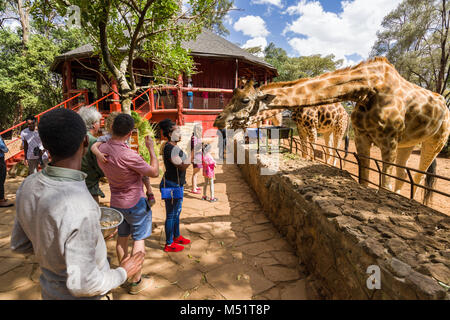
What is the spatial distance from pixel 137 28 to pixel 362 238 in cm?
454

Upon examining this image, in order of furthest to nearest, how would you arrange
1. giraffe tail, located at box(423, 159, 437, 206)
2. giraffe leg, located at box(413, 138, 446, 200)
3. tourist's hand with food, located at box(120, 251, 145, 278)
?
giraffe leg, located at box(413, 138, 446, 200), giraffe tail, located at box(423, 159, 437, 206), tourist's hand with food, located at box(120, 251, 145, 278)

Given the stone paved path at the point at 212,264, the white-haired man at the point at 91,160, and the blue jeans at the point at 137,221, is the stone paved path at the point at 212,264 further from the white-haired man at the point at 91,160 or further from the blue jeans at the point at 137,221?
the white-haired man at the point at 91,160

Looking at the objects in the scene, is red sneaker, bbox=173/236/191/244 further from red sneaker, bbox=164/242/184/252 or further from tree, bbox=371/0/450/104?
tree, bbox=371/0/450/104

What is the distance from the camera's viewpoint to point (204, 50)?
13.5 meters

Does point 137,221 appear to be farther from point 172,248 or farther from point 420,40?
point 420,40

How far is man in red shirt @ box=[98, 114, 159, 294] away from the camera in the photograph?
2465 millimetres

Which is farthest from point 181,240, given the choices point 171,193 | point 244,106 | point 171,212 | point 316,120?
point 316,120

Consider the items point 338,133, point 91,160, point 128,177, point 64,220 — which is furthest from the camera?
point 338,133

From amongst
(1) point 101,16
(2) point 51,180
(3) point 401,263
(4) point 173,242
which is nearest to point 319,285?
(3) point 401,263

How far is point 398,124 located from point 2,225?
7177 mm

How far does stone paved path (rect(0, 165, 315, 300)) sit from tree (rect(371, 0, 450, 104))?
71.1 feet

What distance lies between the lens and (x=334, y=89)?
3.35m

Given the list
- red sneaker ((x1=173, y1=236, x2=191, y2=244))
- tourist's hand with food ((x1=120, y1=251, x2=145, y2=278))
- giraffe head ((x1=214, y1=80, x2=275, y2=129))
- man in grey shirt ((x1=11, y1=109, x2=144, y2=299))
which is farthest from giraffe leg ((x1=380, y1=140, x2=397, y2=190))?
man in grey shirt ((x1=11, y1=109, x2=144, y2=299))

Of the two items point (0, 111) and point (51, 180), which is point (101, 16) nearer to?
point (51, 180)
